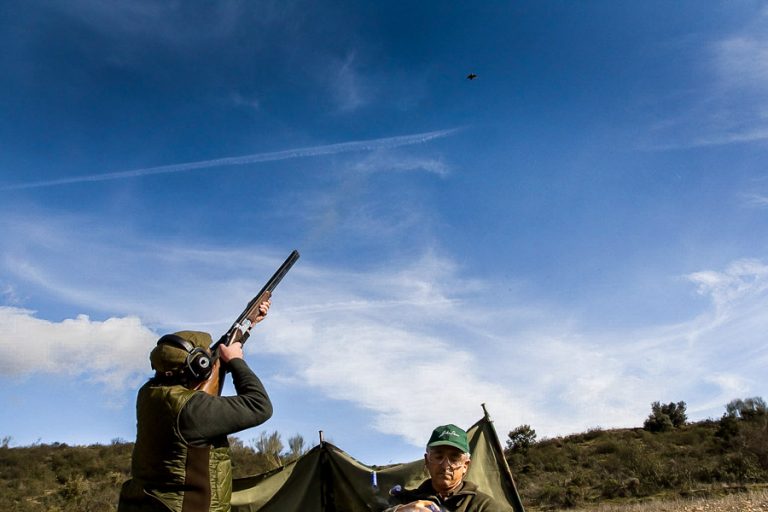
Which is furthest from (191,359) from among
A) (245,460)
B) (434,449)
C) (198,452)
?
(245,460)

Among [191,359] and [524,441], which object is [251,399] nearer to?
[191,359]

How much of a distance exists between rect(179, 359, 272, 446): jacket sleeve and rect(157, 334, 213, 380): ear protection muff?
25 cm

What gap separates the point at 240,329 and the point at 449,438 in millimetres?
1956

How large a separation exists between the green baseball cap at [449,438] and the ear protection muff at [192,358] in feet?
4.57

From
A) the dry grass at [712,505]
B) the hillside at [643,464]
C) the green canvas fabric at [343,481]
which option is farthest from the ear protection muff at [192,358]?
the hillside at [643,464]

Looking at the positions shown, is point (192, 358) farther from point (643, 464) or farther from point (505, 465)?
point (643, 464)

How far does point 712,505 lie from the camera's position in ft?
45.5

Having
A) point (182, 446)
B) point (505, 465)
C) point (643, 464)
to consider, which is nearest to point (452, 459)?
point (182, 446)

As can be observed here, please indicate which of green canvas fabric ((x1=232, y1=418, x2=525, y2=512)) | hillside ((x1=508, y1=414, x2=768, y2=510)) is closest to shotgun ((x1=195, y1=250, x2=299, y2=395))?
green canvas fabric ((x1=232, y1=418, x2=525, y2=512))

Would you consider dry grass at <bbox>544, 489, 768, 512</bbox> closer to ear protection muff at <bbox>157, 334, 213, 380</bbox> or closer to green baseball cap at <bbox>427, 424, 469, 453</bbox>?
green baseball cap at <bbox>427, 424, 469, 453</bbox>

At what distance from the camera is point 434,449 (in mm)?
3387

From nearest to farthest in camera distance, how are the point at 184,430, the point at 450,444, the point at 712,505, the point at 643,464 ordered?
the point at 184,430 → the point at 450,444 → the point at 712,505 → the point at 643,464

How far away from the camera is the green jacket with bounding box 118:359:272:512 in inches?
119

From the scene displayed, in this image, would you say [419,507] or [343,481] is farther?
[343,481]
